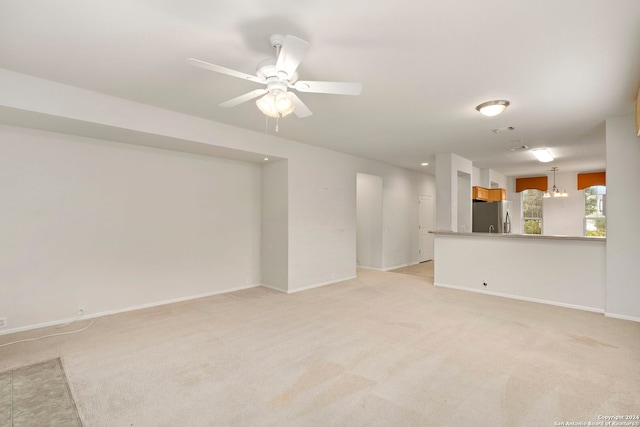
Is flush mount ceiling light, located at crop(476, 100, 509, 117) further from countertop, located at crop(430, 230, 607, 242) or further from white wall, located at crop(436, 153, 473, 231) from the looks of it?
white wall, located at crop(436, 153, 473, 231)

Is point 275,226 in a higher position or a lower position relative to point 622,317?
higher

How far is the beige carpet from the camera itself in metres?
2.08

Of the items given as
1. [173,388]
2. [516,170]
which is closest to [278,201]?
[173,388]

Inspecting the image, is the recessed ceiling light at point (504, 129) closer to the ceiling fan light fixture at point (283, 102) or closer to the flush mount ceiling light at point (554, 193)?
the ceiling fan light fixture at point (283, 102)

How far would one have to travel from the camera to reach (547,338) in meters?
3.31

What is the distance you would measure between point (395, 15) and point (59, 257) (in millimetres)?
4302

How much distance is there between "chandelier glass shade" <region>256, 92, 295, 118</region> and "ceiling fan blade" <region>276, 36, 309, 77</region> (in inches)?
6.9

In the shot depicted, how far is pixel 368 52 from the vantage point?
97.2 inches

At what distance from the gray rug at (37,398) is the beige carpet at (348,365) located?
0.25 ft

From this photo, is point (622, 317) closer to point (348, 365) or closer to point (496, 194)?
point (348, 365)

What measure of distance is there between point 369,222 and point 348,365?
200 inches

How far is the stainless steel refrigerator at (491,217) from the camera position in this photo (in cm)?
734

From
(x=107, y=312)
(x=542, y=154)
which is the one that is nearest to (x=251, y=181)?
(x=107, y=312)

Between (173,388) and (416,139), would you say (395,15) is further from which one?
(416,139)
